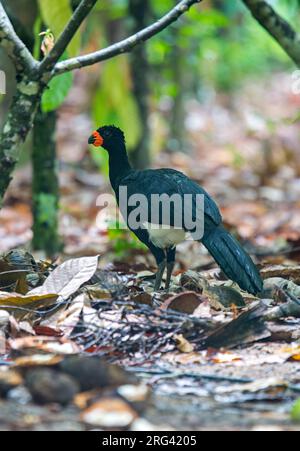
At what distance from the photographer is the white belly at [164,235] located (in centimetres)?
488

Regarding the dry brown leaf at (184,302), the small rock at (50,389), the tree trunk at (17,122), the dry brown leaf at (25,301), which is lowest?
the dry brown leaf at (184,302)

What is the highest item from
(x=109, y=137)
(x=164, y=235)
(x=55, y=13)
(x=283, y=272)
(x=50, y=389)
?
(x=55, y=13)

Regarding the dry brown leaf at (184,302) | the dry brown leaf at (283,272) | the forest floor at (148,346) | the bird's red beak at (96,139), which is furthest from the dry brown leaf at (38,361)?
the bird's red beak at (96,139)

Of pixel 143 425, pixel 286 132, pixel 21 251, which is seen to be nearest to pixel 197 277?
pixel 21 251

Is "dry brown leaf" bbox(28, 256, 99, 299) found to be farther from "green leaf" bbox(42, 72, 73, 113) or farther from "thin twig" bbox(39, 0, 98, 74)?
"green leaf" bbox(42, 72, 73, 113)

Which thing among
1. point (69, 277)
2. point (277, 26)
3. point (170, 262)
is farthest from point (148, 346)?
point (277, 26)

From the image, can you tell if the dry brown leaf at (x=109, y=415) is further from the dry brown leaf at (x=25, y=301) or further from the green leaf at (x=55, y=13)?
the green leaf at (x=55, y=13)

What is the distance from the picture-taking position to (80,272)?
4020 millimetres

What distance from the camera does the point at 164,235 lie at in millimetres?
4941

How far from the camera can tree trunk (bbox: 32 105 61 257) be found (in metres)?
6.36

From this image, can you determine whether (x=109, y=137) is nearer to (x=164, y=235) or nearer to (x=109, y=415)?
(x=164, y=235)

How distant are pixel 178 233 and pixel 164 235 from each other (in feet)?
0.31

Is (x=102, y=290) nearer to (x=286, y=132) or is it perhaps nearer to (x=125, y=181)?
(x=125, y=181)

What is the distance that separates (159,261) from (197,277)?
28.5 inches
